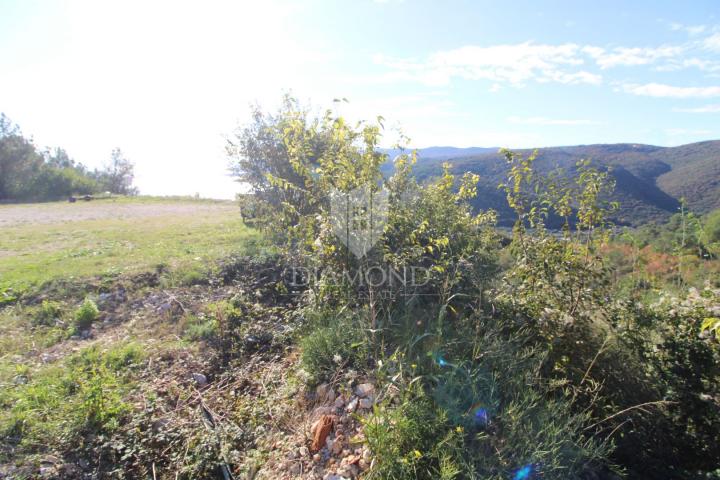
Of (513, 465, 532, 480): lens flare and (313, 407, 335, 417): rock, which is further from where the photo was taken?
(313, 407, 335, 417): rock

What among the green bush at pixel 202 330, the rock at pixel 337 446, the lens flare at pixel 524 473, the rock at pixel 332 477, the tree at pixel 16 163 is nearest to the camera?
the lens flare at pixel 524 473

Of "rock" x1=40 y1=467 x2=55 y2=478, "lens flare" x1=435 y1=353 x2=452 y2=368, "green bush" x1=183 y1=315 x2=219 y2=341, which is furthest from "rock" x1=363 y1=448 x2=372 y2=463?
"green bush" x1=183 y1=315 x2=219 y2=341

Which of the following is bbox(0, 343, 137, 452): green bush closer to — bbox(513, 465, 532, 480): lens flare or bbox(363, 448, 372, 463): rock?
bbox(363, 448, 372, 463): rock

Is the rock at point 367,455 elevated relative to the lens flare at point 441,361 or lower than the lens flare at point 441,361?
lower

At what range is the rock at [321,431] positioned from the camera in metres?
2.55

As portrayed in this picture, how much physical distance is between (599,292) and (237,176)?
7.10 metres

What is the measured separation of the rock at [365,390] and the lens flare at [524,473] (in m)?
0.98

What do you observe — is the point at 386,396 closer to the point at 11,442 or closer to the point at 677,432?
the point at 677,432

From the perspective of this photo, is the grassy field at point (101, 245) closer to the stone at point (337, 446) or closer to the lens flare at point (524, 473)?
the stone at point (337, 446)

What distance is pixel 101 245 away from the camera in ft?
26.4

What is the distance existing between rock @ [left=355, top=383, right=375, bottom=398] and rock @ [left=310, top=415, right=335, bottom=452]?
243 mm

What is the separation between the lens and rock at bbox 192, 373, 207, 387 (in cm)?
357

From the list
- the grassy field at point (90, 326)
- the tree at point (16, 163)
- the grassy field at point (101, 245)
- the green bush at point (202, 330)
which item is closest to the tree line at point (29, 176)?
the tree at point (16, 163)

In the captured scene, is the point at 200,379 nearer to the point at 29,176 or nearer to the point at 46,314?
the point at 46,314
